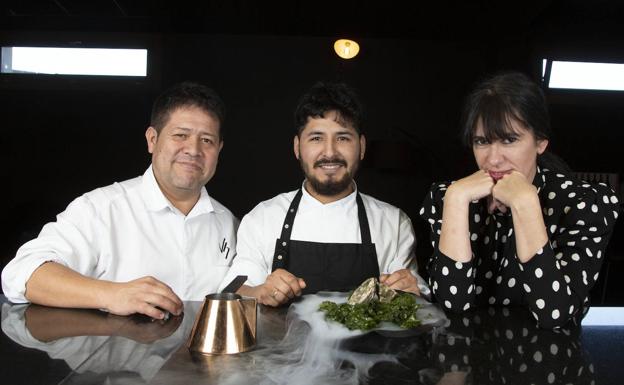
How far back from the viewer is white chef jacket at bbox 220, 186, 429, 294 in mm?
1459

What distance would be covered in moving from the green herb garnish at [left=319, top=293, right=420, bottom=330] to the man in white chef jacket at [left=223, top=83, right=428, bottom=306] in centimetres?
45

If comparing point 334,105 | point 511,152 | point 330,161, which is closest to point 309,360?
point 511,152

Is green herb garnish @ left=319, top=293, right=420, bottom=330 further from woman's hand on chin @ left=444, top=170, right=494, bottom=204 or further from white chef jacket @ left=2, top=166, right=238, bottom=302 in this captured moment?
white chef jacket @ left=2, top=166, right=238, bottom=302

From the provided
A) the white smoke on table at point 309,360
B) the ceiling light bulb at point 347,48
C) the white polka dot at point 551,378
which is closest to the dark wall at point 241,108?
the ceiling light bulb at point 347,48

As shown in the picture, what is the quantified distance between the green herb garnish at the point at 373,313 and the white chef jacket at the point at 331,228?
510 millimetres

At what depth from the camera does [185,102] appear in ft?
4.78

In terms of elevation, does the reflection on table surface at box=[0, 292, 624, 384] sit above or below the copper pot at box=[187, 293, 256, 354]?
below

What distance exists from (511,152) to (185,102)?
2.59 feet

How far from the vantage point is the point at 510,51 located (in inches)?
91.7

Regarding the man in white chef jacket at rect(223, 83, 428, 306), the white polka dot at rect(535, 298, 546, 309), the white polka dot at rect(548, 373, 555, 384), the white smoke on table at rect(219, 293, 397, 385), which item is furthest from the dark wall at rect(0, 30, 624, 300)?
the white polka dot at rect(548, 373, 555, 384)

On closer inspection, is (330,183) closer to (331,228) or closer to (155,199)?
(331,228)

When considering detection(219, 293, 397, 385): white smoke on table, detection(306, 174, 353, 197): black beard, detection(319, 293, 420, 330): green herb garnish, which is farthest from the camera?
detection(306, 174, 353, 197): black beard

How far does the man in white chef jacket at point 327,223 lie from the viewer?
1438 mm

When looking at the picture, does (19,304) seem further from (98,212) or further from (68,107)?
(68,107)
